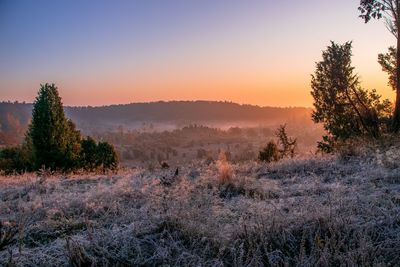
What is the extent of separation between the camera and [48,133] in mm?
27109

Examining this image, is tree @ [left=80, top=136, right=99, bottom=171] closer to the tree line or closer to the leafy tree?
the tree line

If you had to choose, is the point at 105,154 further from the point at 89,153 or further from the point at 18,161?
the point at 18,161

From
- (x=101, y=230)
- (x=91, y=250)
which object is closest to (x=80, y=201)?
(x=101, y=230)

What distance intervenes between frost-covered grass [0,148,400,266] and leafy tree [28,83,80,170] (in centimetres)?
2199

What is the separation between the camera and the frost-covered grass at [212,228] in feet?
11.8

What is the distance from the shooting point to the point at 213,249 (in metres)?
3.82

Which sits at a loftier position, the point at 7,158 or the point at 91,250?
the point at 91,250

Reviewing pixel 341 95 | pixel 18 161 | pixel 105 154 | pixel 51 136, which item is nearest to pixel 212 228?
pixel 341 95

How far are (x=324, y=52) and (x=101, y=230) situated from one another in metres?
20.4

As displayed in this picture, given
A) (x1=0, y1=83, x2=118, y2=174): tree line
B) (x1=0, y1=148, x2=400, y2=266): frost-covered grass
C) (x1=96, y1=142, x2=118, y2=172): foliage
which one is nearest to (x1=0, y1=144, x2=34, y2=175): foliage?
(x1=0, y1=83, x2=118, y2=174): tree line

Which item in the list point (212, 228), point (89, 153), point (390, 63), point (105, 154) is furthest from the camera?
point (105, 154)

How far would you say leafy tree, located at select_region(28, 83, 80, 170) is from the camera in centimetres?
2702

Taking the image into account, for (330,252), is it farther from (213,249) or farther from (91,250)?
(91,250)

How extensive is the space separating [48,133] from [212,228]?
82.5 ft
